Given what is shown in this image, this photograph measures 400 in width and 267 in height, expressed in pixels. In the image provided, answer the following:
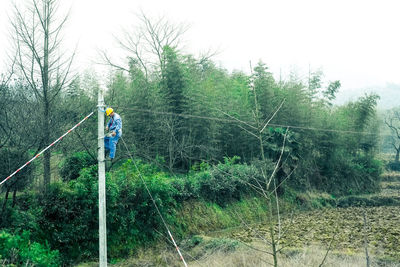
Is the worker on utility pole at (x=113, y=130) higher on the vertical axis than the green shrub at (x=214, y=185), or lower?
higher

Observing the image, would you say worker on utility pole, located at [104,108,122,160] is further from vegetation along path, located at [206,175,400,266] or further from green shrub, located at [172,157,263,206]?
green shrub, located at [172,157,263,206]

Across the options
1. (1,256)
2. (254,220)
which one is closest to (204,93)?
(254,220)

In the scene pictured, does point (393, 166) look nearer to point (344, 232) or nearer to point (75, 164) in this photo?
point (344, 232)

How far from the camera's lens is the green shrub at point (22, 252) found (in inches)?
273

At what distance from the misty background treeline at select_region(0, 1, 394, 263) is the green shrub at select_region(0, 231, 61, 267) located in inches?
4.6

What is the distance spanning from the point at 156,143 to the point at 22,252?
8.52 meters

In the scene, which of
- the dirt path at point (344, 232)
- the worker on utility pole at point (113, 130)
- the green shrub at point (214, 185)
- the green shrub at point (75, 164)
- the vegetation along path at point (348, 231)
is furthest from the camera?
the green shrub at point (214, 185)

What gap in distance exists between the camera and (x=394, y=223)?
14.5m

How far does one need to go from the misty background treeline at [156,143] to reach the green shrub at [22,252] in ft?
0.38

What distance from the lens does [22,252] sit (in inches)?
290

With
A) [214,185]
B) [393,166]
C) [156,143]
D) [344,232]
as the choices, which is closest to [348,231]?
[344,232]

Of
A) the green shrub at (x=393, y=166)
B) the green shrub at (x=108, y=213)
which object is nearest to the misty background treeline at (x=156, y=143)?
the green shrub at (x=108, y=213)

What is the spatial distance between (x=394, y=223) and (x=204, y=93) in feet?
33.2

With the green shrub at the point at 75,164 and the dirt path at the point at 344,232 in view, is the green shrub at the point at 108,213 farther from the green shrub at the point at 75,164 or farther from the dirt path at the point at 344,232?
the dirt path at the point at 344,232
